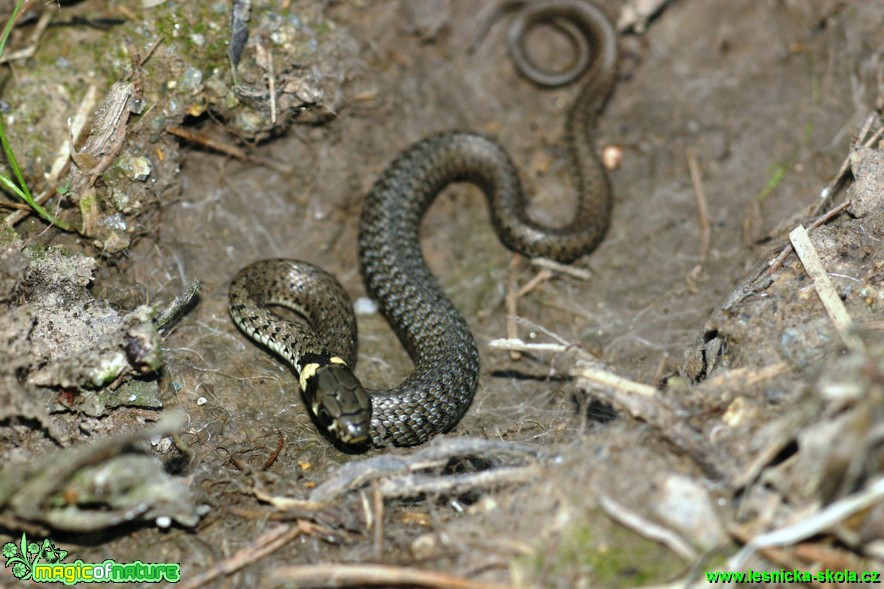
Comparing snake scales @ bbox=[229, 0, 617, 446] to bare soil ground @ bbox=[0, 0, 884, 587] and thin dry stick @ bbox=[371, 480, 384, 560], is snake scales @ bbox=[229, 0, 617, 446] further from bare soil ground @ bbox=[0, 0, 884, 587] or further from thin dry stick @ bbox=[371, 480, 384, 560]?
thin dry stick @ bbox=[371, 480, 384, 560]

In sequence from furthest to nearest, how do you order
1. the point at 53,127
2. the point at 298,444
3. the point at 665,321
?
the point at 665,321 < the point at 53,127 < the point at 298,444

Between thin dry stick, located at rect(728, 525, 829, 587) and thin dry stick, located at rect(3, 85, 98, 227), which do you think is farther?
thin dry stick, located at rect(3, 85, 98, 227)

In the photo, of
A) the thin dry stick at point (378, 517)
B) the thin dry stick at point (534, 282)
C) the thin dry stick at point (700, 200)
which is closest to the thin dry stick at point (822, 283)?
the thin dry stick at point (700, 200)

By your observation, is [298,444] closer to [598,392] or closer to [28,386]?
[28,386]

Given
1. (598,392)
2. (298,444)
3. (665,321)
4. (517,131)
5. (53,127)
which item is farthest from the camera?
(517,131)

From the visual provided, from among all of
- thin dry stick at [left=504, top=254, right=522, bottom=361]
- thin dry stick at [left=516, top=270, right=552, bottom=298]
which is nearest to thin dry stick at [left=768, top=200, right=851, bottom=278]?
thin dry stick at [left=516, top=270, right=552, bottom=298]

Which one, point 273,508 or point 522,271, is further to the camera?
point 522,271

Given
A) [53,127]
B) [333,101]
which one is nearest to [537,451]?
[333,101]
